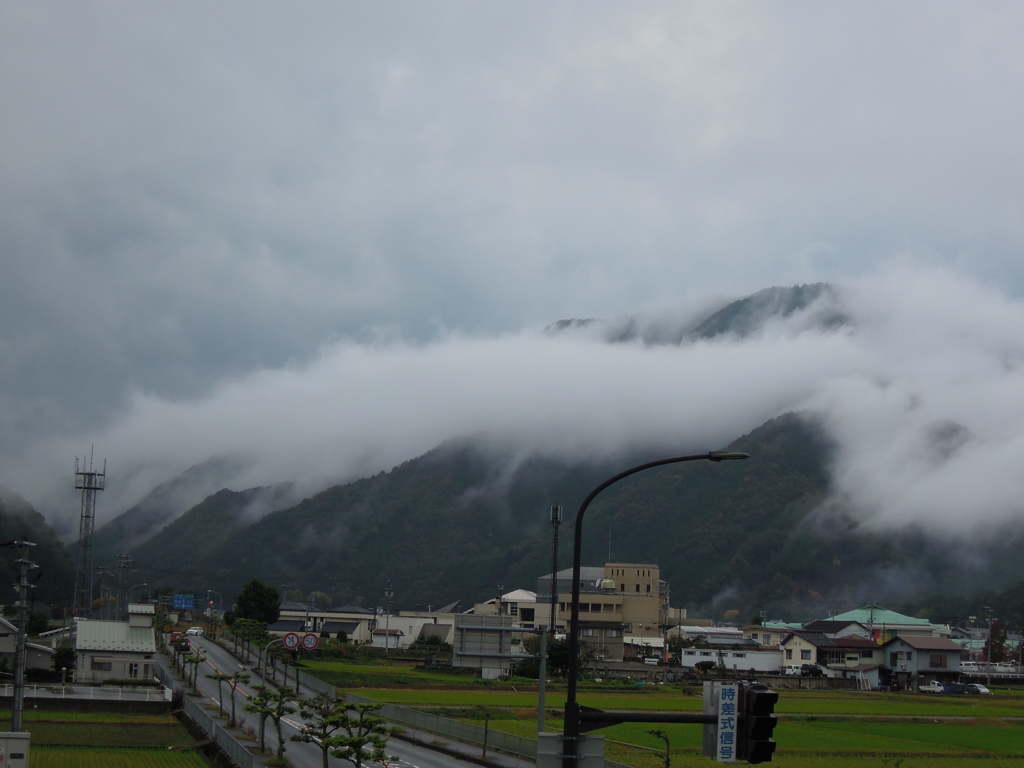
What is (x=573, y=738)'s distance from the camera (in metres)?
16.6

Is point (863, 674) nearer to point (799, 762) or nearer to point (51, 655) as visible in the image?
point (799, 762)

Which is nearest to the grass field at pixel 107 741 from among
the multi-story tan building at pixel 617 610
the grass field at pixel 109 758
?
the grass field at pixel 109 758

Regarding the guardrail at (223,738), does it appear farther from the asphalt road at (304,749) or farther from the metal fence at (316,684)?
the metal fence at (316,684)

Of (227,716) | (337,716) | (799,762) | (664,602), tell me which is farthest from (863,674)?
(337,716)

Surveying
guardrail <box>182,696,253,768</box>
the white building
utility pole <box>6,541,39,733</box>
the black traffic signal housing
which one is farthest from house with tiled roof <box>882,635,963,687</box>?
the black traffic signal housing

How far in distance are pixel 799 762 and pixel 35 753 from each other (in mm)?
33718

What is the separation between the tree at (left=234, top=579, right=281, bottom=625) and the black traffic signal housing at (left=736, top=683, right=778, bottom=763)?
117m

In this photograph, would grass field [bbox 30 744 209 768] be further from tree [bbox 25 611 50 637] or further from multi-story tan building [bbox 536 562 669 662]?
multi-story tan building [bbox 536 562 669 662]

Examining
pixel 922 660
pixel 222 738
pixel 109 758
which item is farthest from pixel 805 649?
pixel 109 758

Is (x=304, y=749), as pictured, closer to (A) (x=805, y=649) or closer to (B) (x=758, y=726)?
(B) (x=758, y=726)

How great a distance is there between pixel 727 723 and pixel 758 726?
0.70 meters

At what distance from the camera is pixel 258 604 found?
420 ft

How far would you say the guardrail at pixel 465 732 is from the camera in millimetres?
45469

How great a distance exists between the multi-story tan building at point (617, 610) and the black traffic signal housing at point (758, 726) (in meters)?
111
